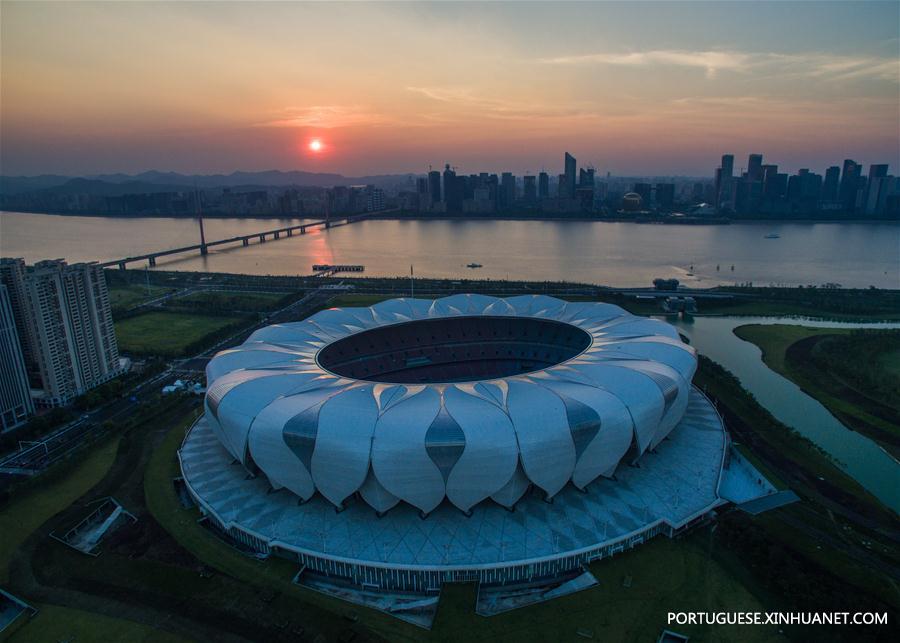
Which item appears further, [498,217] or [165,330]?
[498,217]

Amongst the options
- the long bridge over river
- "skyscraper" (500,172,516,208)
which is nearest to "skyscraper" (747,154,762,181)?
"skyscraper" (500,172,516,208)

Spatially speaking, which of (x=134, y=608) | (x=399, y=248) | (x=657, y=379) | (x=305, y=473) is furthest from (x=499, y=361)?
(x=399, y=248)

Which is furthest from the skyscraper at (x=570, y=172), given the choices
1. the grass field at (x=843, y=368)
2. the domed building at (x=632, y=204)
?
the grass field at (x=843, y=368)

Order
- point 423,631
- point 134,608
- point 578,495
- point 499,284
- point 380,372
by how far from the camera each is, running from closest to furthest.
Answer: point 423,631 → point 134,608 → point 578,495 → point 380,372 → point 499,284

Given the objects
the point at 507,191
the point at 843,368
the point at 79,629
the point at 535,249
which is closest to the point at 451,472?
the point at 79,629

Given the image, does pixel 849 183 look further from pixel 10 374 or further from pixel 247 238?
pixel 10 374

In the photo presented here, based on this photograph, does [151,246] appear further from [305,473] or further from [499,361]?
[305,473]
